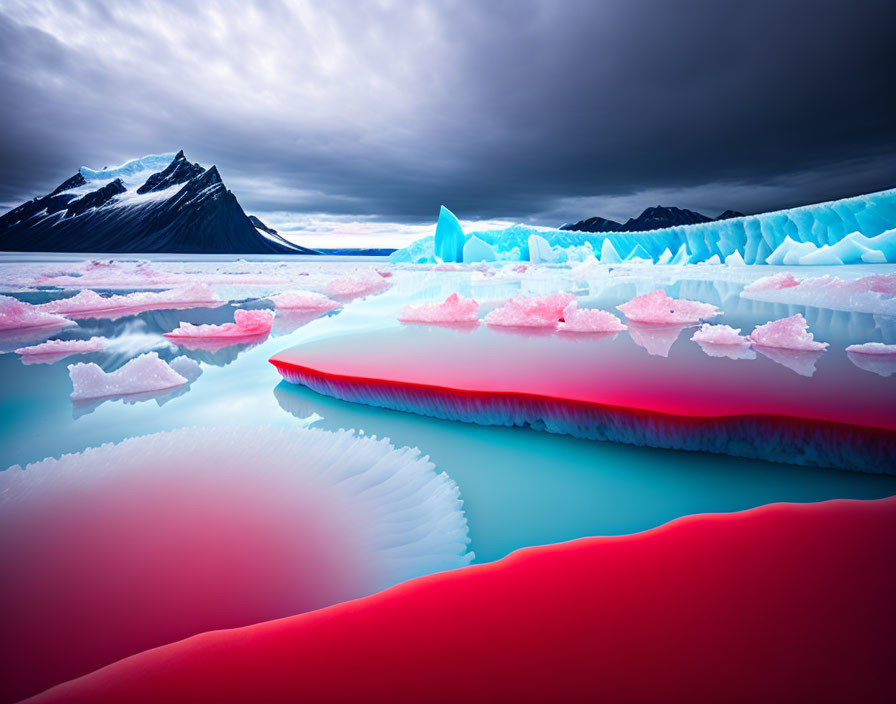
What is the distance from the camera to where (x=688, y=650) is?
534 millimetres

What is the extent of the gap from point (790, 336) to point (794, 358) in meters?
0.27

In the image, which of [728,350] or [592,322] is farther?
[592,322]

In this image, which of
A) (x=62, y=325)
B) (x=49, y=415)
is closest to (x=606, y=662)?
(x=49, y=415)

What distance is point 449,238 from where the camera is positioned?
1952 cm


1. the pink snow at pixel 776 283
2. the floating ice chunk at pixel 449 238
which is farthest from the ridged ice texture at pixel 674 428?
the floating ice chunk at pixel 449 238

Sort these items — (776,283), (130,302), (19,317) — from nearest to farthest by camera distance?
(19,317), (776,283), (130,302)

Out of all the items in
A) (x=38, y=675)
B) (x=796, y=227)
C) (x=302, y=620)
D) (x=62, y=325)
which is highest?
(x=796, y=227)

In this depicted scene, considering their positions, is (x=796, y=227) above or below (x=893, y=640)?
above

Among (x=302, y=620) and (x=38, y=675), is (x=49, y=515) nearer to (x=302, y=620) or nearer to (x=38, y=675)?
(x=38, y=675)

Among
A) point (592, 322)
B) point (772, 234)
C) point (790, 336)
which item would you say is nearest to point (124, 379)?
point (592, 322)

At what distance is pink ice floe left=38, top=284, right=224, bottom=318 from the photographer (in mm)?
5051

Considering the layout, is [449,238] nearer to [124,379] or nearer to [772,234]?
[772,234]

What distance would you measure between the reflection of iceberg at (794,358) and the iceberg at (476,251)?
17.4 meters

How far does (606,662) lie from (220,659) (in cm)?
51
